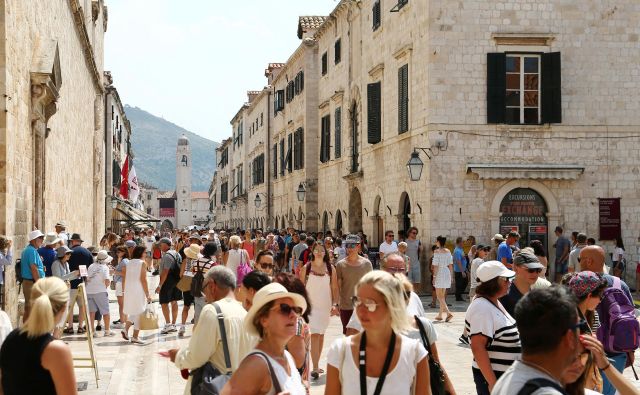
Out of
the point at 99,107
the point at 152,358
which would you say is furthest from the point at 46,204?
the point at 99,107

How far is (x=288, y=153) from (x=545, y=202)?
22.7 m

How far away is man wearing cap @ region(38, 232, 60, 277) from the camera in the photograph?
13.2m

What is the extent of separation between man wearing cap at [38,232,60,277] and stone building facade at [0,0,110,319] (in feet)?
1.28

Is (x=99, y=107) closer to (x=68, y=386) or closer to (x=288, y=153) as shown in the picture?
(x=288, y=153)

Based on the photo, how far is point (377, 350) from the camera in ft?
14.6

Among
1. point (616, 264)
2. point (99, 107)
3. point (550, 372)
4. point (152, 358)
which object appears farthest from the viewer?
point (99, 107)

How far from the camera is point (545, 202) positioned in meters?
20.7

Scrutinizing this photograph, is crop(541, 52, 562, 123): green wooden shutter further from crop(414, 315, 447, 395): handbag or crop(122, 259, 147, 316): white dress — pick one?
crop(414, 315, 447, 395): handbag

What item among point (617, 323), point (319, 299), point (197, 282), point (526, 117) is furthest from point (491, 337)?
point (526, 117)

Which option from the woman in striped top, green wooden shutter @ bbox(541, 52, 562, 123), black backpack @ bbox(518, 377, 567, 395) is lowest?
the woman in striped top

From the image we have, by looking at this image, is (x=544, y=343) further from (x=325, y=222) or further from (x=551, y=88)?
(x=325, y=222)

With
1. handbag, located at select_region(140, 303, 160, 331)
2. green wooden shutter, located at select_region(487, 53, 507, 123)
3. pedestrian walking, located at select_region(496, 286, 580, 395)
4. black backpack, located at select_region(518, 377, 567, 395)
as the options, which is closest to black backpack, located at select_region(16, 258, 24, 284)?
handbag, located at select_region(140, 303, 160, 331)

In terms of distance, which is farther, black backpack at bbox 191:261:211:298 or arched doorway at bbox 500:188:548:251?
arched doorway at bbox 500:188:548:251

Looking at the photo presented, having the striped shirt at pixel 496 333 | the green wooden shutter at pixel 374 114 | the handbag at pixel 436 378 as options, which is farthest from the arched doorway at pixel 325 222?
the handbag at pixel 436 378
